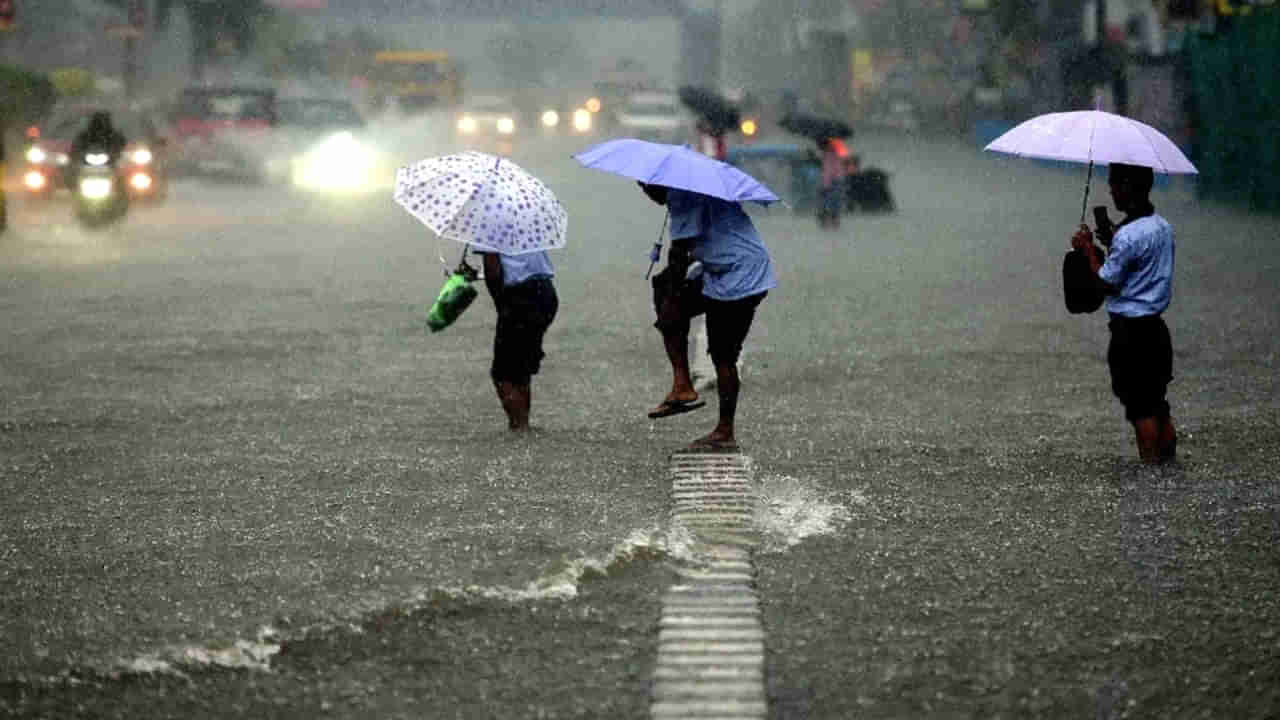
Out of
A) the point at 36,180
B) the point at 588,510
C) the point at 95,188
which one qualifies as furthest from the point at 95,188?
the point at 588,510

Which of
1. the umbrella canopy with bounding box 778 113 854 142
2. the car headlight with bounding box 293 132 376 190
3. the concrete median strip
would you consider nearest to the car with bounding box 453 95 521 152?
the car headlight with bounding box 293 132 376 190

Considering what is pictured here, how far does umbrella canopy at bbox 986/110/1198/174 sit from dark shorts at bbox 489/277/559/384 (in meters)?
2.27

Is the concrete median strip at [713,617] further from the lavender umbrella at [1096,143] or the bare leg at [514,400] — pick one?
the lavender umbrella at [1096,143]

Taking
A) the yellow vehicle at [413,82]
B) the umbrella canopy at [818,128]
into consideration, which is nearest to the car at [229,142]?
the umbrella canopy at [818,128]

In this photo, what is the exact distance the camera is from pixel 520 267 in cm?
963

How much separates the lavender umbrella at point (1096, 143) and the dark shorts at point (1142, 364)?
62cm

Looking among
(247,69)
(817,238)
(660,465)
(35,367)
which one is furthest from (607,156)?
(247,69)

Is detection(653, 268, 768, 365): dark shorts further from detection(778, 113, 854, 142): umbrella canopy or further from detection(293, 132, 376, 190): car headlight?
detection(293, 132, 376, 190): car headlight

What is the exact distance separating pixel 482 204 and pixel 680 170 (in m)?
1.00

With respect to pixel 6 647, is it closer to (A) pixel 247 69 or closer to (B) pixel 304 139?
(B) pixel 304 139

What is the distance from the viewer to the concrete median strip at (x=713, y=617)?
5309 millimetres

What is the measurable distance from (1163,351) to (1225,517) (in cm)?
121

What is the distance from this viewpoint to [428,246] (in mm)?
21984

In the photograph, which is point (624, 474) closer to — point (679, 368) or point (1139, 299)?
point (679, 368)
